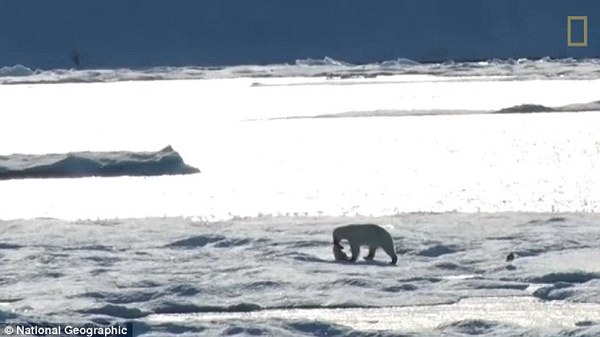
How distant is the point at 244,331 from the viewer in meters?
6.32

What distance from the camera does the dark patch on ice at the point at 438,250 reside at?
8.62 m

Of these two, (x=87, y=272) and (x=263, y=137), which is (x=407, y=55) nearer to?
(x=263, y=137)

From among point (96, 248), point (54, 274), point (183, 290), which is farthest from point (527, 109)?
point (183, 290)

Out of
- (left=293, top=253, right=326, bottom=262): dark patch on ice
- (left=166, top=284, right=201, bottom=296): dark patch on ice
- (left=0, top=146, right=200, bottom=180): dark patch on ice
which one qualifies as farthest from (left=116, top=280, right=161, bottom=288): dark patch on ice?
(left=0, top=146, right=200, bottom=180): dark patch on ice

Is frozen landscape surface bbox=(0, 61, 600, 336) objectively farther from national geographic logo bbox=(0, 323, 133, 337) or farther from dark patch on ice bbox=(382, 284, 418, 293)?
national geographic logo bbox=(0, 323, 133, 337)

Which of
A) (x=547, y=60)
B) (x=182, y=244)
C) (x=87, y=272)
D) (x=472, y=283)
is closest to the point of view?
(x=472, y=283)

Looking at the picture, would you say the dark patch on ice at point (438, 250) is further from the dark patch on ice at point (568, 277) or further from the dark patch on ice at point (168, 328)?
the dark patch on ice at point (168, 328)

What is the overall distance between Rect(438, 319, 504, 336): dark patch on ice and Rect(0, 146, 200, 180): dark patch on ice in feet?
29.0

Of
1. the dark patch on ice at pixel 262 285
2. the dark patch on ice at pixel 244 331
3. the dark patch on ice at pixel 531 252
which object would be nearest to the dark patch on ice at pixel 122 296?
the dark patch on ice at pixel 262 285

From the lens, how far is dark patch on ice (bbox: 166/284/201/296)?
7.37m

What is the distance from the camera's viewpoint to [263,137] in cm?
2067

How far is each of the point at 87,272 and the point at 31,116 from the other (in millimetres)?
19961

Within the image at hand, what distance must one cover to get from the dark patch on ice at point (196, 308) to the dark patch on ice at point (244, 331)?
65cm

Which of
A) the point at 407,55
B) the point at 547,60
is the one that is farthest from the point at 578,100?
the point at 407,55
